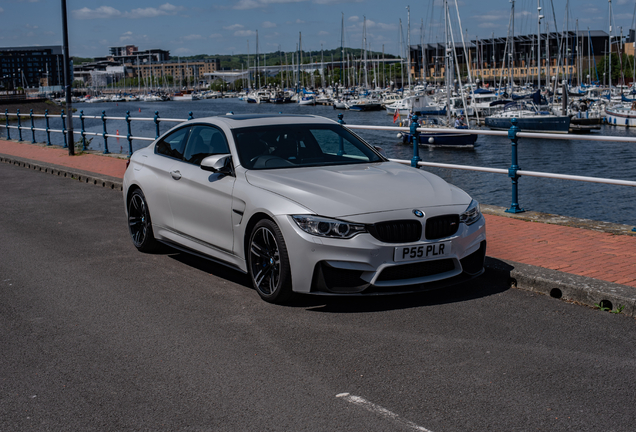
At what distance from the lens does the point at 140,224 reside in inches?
307

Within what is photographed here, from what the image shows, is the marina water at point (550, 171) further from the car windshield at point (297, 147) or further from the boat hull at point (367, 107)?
the boat hull at point (367, 107)

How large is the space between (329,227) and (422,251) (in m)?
0.74

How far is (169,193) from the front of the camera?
23.0 ft

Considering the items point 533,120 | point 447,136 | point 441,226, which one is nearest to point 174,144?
point 441,226

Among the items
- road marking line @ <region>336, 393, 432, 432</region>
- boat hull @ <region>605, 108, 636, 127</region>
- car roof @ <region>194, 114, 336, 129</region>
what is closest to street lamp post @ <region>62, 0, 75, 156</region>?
car roof @ <region>194, 114, 336, 129</region>

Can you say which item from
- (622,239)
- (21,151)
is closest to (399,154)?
(21,151)

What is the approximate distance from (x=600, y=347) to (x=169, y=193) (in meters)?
4.23

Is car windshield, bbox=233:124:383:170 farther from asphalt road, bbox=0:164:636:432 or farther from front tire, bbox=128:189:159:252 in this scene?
front tire, bbox=128:189:159:252

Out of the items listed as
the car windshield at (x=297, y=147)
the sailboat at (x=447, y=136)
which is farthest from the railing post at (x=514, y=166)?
the sailboat at (x=447, y=136)

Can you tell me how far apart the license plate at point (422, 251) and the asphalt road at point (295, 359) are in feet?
1.41

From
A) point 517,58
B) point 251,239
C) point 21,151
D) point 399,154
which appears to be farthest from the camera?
point 517,58

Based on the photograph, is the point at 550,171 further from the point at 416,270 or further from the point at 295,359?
the point at 295,359

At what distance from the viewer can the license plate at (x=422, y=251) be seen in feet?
17.4

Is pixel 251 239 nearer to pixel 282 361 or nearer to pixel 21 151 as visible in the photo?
pixel 282 361
